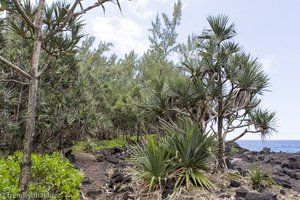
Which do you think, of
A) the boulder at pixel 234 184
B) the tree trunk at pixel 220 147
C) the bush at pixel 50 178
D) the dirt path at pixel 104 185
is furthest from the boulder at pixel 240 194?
the bush at pixel 50 178

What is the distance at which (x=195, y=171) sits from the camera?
5.51m

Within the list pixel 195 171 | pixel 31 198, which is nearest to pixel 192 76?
pixel 195 171

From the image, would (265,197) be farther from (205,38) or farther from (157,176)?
(205,38)

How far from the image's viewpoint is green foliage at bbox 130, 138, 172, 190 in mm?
5289

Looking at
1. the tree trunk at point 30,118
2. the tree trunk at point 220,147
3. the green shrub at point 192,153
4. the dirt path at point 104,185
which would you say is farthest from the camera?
the tree trunk at point 220,147

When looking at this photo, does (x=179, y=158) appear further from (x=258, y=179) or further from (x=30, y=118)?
(x=30, y=118)

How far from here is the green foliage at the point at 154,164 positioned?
5.29 meters

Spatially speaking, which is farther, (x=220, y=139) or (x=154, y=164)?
(x=220, y=139)

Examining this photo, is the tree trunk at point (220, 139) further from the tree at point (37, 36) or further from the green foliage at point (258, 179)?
the tree at point (37, 36)

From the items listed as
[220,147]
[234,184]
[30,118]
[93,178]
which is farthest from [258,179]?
[30,118]

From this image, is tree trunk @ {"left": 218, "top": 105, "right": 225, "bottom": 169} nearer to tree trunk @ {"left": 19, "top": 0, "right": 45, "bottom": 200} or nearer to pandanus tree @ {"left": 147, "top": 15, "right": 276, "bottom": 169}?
pandanus tree @ {"left": 147, "top": 15, "right": 276, "bottom": 169}

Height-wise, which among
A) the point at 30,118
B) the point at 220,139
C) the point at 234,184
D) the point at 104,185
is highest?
the point at 30,118

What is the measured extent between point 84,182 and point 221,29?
17.6ft

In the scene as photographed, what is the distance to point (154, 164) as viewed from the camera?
531 cm
